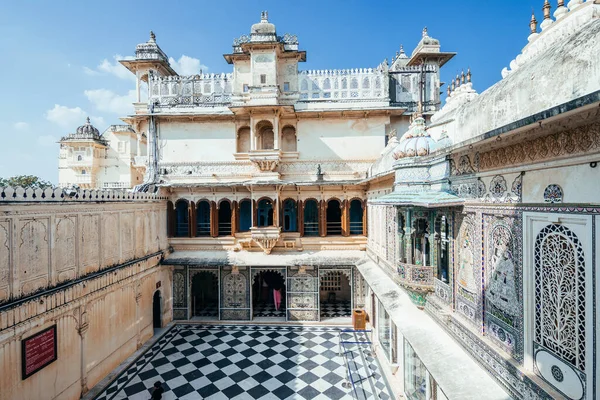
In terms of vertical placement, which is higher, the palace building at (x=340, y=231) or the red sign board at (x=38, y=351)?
the palace building at (x=340, y=231)

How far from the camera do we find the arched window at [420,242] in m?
5.56

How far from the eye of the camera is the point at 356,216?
39.8 ft

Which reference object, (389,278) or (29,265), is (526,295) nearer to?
(389,278)

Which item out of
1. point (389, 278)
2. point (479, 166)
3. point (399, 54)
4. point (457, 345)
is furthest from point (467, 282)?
point (399, 54)

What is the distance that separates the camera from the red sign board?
5.63m

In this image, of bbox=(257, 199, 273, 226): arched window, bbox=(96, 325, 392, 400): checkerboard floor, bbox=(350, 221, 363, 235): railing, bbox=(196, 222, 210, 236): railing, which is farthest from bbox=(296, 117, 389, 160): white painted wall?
bbox=(96, 325, 392, 400): checkerboard floor

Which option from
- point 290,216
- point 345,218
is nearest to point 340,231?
point 345,218

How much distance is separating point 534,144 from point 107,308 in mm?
9966

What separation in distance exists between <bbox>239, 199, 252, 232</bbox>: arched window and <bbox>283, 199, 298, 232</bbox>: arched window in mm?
1517

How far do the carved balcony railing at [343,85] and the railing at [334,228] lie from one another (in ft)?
17.0

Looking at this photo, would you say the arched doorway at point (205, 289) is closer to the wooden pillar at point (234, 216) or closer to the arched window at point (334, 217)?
the wooden pillar at point (234, 216)

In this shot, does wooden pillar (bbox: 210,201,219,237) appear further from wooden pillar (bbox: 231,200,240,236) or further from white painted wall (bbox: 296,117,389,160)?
white painted wall (bbox: 296,117,389,160)

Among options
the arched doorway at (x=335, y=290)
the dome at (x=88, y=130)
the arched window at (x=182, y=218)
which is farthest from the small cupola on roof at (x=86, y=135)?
the arched doorway at (x=335, y=290)

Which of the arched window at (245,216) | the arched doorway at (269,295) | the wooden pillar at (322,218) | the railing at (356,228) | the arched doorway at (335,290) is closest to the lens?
the wooden pillar at (322,218)
